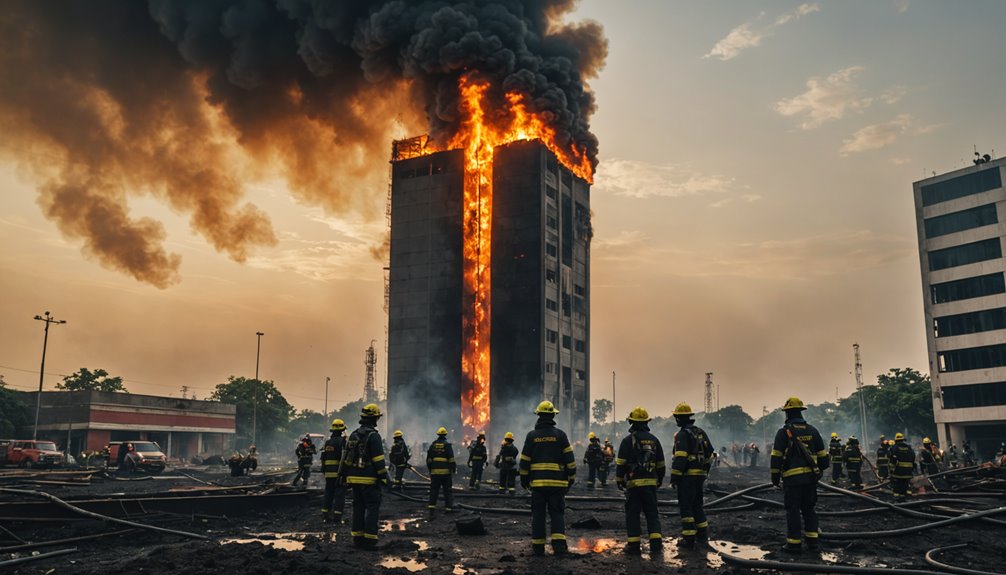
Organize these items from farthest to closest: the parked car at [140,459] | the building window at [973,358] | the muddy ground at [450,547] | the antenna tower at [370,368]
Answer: the antenna tower at [370,368]
the building window at [973,358]
the parked car at [140,459]
the muddy ground at [450,547]

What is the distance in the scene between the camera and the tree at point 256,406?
8425cm

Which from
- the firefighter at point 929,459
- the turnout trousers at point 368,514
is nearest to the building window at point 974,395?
the firefighter at point 929,459

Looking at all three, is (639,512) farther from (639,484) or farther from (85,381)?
(85,381)

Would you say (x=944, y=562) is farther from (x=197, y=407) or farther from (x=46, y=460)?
(x=197, y=407)

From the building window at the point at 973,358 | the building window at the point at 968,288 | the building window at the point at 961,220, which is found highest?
the building window at the point at 961,220

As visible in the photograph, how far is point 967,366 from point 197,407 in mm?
68280

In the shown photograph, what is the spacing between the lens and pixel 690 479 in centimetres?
1139

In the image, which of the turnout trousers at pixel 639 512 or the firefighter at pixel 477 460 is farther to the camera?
the firefighter at pixel 477 460

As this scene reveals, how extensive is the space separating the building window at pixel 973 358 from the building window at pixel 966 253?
7009 millimetres

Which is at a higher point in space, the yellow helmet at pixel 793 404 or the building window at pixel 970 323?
the building window at pixel 970 323

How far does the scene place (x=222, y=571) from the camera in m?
8.90

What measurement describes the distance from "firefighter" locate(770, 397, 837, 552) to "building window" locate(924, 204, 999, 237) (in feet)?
188

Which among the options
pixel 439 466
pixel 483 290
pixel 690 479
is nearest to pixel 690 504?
pixel 690 479

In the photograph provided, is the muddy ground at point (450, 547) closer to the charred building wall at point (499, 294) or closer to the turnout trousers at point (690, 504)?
the turnout trousers at point (690, 504)
